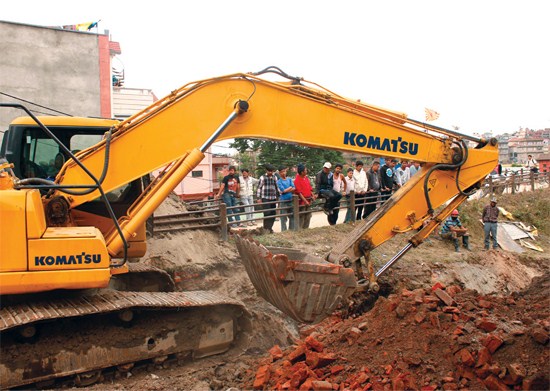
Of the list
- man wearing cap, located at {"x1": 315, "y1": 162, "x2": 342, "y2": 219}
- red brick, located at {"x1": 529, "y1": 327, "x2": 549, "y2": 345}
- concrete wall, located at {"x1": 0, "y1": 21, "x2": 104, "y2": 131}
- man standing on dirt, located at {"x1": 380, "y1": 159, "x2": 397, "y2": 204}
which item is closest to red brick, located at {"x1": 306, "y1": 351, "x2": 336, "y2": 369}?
red brick, located at {"x1": 529, "y1": 327, "x2": 549, "y2": 345}

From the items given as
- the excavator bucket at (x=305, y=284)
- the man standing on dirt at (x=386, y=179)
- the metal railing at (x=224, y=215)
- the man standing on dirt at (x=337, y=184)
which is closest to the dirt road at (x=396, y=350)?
the excavator bucket at (x=305, y=284)

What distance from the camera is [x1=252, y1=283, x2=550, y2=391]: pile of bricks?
426 centimetres

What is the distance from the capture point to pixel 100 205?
5.67 m

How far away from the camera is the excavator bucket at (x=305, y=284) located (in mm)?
5020

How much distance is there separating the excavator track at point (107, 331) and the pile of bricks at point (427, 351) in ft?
2.85

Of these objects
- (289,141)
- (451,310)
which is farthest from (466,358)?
(289,141)

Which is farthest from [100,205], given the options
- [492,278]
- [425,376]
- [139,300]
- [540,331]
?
[492,278]

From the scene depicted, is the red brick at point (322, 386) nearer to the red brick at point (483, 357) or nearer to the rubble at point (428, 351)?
the rubble at point (428, 351)

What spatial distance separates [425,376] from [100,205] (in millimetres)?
3788

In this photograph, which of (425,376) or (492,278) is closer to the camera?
(425,376)

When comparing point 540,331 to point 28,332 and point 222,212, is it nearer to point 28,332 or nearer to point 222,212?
point 28,332

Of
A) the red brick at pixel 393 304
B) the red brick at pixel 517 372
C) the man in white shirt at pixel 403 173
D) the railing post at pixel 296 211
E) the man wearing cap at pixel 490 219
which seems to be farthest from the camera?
the man in white shirt at pixel 403 173

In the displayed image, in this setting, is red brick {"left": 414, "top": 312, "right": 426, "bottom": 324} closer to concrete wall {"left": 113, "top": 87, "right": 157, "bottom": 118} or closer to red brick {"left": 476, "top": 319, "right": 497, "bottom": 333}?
red brick {"left": 476, "top": 319, "right": 497, "bottom": 333}

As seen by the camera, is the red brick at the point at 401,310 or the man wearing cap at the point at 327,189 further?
the man wearing cap at the point at 327,189
